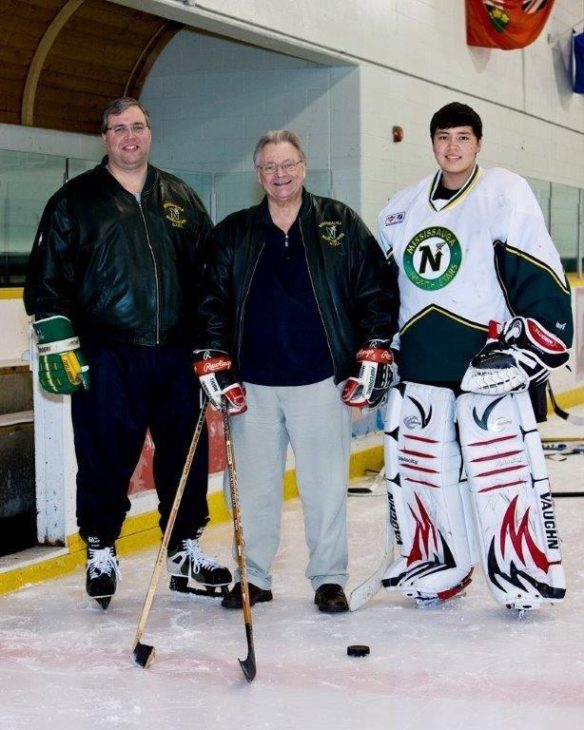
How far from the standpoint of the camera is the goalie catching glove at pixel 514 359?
3436 millimetres

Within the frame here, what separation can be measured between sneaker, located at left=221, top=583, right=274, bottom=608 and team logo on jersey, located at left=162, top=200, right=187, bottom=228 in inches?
43.2

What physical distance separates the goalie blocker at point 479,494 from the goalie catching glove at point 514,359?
0.11 meters

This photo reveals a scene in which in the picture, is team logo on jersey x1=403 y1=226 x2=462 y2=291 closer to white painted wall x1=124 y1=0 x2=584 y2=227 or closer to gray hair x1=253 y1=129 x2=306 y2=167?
gray hair x1=253 y1=129 x2=306 y2=167

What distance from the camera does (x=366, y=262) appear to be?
3.59 m

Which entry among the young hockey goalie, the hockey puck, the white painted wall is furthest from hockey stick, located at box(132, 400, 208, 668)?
the white painted wall

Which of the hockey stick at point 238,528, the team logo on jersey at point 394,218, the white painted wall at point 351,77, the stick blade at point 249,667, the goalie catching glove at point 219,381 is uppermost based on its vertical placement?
the white painted wall at point 351,77

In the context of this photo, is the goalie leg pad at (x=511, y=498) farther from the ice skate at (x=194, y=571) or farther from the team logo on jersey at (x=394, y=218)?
the ice skate at (x=194, y=571)

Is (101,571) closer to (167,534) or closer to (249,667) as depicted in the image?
(167,534)

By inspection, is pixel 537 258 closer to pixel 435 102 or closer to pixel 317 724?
pixel 317 724

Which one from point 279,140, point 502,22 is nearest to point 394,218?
point 279,140

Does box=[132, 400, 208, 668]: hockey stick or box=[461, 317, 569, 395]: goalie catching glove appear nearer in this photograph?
box=[132, 400, 208, 668]: hockey stick

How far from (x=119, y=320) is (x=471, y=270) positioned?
1.02 metres

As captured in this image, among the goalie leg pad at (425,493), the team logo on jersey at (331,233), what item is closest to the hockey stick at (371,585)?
the goalie leg pad at (425,493)

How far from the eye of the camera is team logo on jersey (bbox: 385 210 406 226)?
367 centimetres
